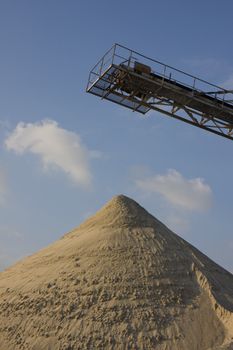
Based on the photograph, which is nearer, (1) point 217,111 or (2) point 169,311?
(1) point 217,111

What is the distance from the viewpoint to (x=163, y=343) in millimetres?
18156

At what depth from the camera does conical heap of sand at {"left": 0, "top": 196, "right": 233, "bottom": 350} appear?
60.1 ft

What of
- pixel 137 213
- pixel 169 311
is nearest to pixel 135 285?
pixel 169 311

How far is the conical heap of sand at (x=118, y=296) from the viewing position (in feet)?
60.1

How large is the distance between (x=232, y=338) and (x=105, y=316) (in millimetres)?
4723

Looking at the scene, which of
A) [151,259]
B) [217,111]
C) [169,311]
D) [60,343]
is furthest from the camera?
[151,259]

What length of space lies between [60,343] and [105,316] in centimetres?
192

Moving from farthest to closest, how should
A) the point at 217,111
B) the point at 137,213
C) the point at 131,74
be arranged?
the point at 137,213 → the point at 217,111 → the point at 131,74

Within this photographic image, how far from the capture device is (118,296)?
64.0 feet

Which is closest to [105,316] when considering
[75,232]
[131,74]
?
[75,232]

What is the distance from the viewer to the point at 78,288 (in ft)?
65.2

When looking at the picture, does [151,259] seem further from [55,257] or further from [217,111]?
[217,111]

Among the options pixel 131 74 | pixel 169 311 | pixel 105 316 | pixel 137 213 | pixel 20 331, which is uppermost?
pixel 131 74

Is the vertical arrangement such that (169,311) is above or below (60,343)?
above
